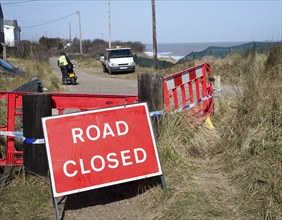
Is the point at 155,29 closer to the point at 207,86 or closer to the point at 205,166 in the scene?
the point at 207,86

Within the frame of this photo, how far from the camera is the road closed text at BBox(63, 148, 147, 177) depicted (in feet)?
13.1

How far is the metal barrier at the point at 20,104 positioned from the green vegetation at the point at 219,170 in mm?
301

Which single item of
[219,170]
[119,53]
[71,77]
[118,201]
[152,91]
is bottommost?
[118,201]

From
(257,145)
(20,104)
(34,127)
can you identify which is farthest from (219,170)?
(20,104)

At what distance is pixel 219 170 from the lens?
16.3 feet

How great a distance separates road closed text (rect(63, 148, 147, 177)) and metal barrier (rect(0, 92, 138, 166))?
3.76 ft

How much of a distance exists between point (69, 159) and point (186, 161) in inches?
61.3

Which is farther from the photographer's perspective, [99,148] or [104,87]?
[104,87]

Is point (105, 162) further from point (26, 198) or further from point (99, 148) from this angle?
point (26, 198)

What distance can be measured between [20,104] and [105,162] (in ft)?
5.65

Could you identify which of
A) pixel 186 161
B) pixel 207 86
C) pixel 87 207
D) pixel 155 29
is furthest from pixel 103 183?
pixel 155 29

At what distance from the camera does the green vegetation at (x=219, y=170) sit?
387 centimetres

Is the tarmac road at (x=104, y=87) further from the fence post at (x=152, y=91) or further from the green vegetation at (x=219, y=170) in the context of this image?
the fence post at (x=152, y=91)

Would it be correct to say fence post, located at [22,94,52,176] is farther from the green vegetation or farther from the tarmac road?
the tarmac road
